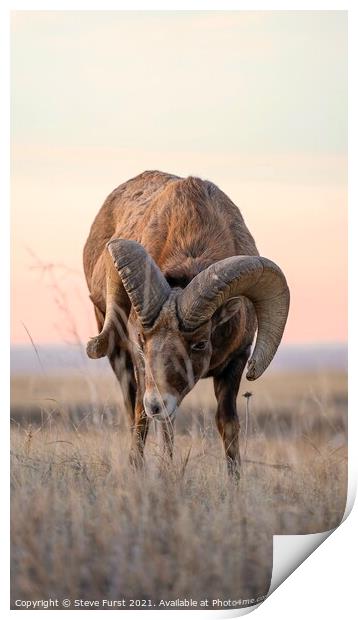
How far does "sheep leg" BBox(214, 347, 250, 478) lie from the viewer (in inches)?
507

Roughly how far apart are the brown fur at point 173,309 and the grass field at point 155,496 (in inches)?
17.2

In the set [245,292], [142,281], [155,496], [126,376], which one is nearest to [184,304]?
[142,281]

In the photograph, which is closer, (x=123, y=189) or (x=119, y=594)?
(x=119, y=594)

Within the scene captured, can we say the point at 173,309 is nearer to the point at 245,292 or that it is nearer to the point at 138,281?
the point at 138,281

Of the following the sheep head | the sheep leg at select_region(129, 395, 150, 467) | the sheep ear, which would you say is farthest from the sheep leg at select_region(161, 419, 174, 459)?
the sheep ear

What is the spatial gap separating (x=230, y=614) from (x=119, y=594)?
0.86 meters

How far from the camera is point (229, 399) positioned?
514 inches

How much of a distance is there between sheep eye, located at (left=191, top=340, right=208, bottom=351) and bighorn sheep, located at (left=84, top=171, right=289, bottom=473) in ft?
0.05

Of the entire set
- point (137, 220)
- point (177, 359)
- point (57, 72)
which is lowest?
point (177, 359)

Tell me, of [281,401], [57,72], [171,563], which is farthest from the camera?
[281,401]

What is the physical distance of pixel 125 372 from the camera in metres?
13.9

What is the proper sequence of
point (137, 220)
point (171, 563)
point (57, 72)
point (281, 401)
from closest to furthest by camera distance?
point (171, 563) < point (57, 72) < point (281, 401) < point (137, 220)

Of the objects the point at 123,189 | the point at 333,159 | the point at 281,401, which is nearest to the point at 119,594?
the point at 281,401
